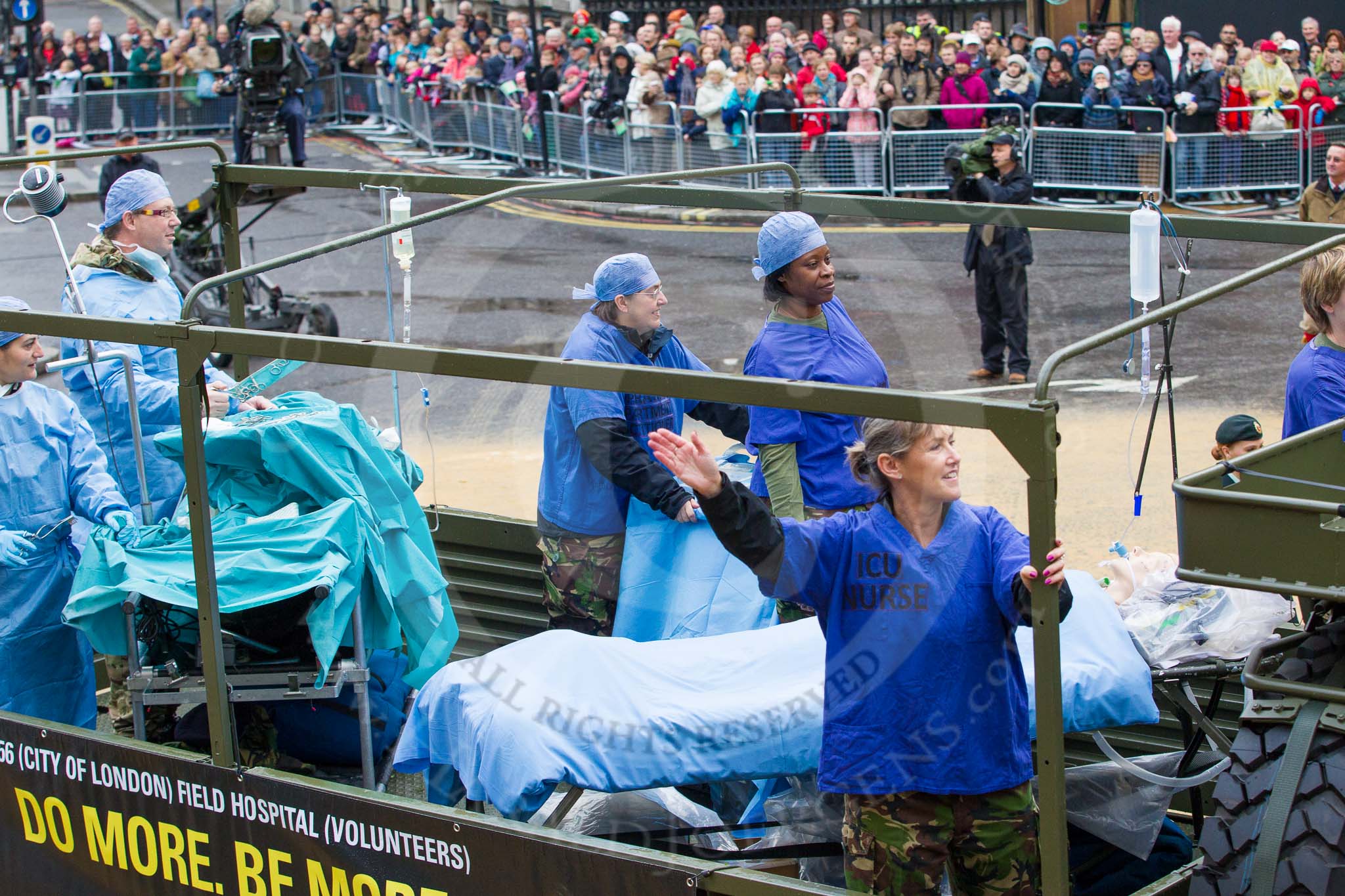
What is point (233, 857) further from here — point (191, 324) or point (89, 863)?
point (191, 324)

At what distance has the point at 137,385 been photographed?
5227 mm

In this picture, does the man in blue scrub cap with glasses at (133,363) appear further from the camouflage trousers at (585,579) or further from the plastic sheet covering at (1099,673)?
the plastic sheet covering at (1099,673)

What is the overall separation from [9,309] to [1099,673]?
305 cm

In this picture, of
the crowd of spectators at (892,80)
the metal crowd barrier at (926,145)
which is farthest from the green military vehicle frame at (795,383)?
the crowd of spectators at (892,80)

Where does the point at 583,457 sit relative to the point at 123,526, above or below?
above

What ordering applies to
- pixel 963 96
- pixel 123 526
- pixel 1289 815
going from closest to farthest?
pixel 1289 815 < pixel 123 526 < pixel 963 96

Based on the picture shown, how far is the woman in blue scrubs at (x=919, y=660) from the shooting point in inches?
133

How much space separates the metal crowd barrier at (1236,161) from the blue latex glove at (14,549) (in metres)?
13.3

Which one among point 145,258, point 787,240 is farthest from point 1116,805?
point 145,258

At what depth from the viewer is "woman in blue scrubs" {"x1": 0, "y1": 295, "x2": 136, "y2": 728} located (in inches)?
189

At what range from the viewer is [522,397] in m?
8.77

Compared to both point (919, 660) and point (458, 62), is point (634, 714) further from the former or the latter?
point (458, 62)

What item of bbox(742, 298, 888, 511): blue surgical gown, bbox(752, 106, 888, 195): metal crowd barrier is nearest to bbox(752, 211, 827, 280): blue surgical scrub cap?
bbox(742, 298, 888, 511): blue surgical gown

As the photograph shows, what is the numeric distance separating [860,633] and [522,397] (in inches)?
216
